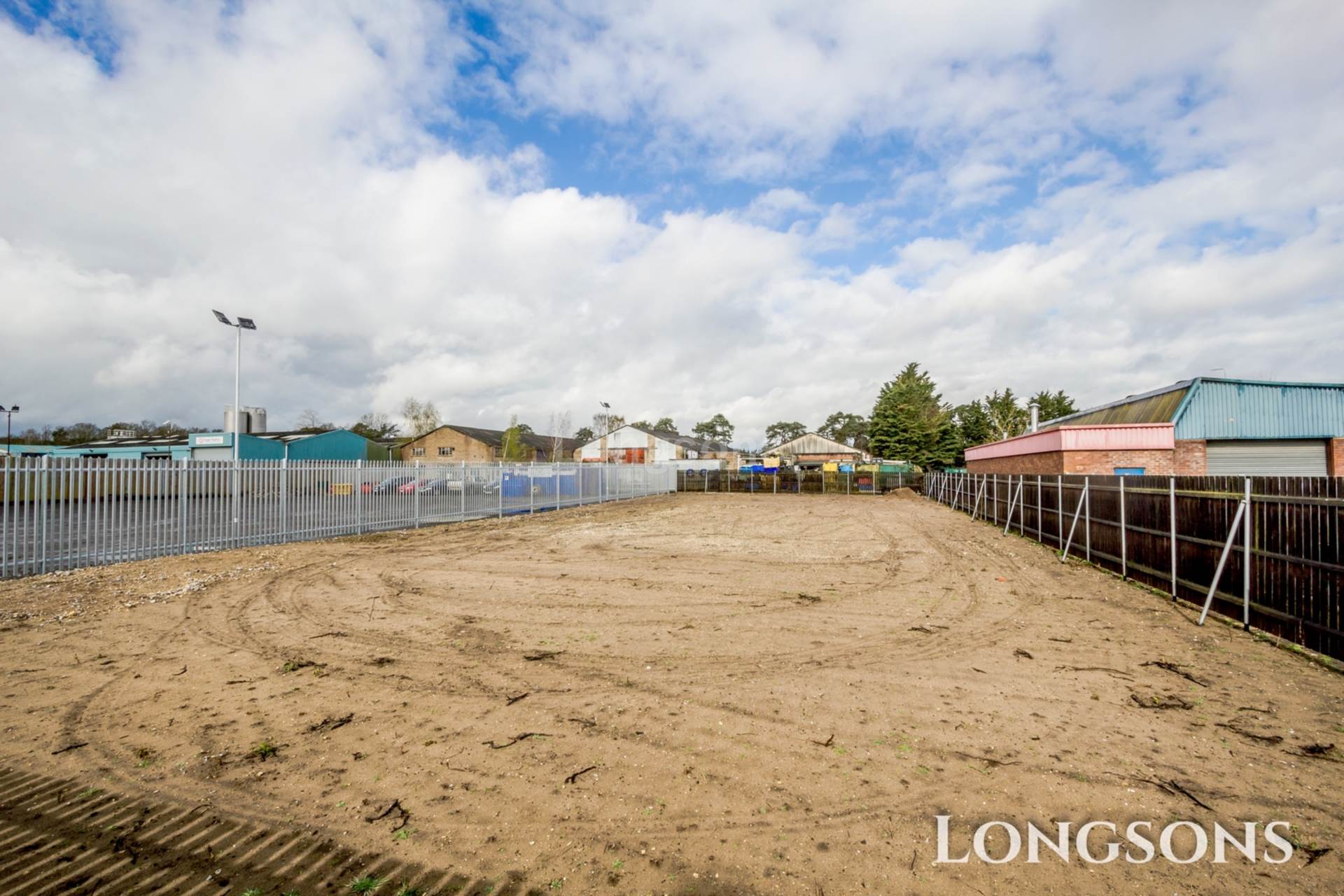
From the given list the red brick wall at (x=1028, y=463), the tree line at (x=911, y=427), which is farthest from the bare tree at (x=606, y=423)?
the red brick wall at (x=1028, y=463)

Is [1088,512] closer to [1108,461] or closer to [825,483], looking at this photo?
[1108,461]

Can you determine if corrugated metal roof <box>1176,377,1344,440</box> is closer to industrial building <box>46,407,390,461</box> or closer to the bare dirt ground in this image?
the bare dirt ground

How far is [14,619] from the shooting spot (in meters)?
6.77

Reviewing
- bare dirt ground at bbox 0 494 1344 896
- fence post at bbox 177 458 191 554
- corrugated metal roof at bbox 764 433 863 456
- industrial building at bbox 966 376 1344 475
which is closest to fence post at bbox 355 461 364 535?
fence post at bbox 177 458 191 554

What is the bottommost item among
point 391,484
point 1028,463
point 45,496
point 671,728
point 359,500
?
point 671,728

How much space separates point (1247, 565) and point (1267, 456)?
77.0ft

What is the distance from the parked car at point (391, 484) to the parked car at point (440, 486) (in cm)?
58

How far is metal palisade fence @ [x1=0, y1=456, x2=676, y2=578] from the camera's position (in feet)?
29.7

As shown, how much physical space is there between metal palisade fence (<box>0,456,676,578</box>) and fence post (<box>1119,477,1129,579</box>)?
16518mm

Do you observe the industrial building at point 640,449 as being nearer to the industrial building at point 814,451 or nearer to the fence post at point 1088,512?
the industrial building at point 814,451

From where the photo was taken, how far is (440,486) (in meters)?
18.6

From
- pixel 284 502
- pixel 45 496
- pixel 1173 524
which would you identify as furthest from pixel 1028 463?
pixel 45 496

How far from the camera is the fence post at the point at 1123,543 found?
9.96m

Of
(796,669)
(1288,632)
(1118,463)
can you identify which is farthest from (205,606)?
(1118,463)
